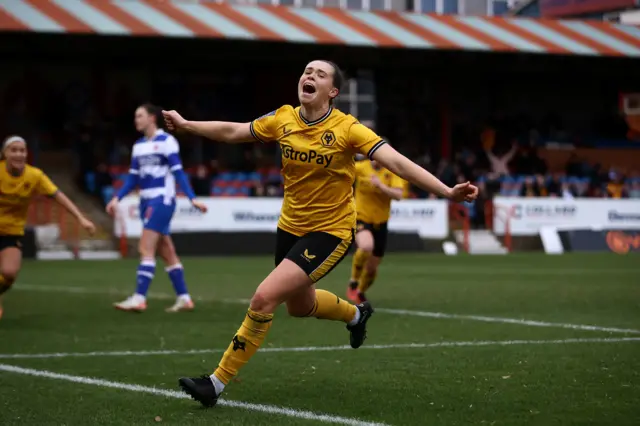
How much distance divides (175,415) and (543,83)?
41.9 meters

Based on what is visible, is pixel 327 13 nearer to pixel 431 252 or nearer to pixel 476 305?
pixel 431 252

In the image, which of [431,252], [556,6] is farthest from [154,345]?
[556,6]

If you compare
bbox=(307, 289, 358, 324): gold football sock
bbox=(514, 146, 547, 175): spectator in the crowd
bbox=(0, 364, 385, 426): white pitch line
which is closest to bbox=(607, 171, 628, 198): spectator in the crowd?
bbox=(514, 146, 547, 175): spectator in the crowd

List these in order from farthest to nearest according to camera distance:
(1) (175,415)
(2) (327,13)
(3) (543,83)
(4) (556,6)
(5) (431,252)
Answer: (4) (556,6), (3) (543,83), (2) (327,13), (5) (431,252), (1) (175,415)

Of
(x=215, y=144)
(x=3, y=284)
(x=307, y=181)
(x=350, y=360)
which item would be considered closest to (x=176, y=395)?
(x=307, y=181)

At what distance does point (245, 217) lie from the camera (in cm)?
3069

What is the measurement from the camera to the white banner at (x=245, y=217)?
97.9 feet

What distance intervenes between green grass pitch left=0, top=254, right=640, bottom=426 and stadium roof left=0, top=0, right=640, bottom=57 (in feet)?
53.2

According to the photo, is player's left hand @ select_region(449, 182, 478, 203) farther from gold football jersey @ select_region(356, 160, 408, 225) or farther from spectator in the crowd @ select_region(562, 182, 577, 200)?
spectator in the crowd @ select_region(562, 182, 577, 200)

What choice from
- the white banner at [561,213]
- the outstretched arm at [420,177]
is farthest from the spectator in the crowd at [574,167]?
the outstretched arm at [420,177]

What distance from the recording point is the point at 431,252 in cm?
3203

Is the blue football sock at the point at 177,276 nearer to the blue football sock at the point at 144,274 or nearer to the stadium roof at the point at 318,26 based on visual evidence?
the blue football sock at the point at 144,274

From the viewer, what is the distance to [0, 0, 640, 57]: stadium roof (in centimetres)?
3347

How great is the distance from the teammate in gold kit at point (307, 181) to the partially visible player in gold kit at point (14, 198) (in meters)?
4.74
